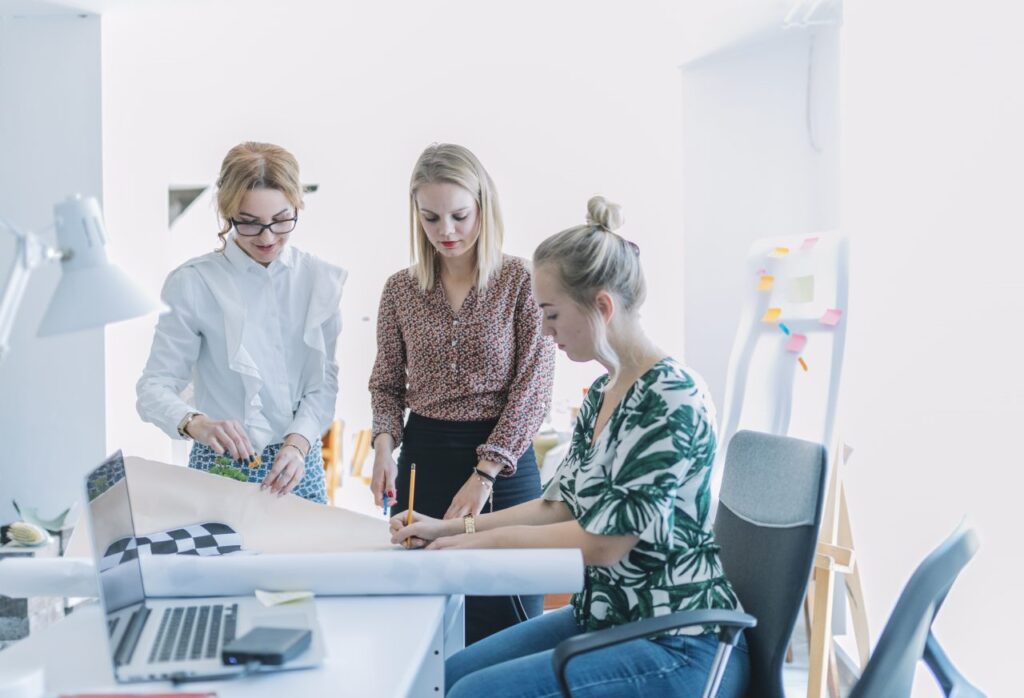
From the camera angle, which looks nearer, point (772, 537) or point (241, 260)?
point (772, 537)

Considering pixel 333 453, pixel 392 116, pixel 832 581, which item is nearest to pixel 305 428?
pixel 832 581

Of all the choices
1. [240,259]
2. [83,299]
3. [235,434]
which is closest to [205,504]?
[235,434]

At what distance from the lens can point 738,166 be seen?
3619 millimetres

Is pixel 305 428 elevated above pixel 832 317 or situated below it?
below

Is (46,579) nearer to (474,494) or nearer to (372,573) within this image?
(372,573)

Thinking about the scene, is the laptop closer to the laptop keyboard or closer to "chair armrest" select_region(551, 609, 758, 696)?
the laptop keyboard

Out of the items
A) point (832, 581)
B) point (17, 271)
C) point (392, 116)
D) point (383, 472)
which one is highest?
point (392, 116)

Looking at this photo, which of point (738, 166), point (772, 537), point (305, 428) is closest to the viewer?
point (772, 537)

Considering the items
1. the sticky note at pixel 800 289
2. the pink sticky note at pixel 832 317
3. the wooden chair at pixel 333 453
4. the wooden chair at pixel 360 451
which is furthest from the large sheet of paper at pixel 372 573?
the wooden chair at pixel 360 451

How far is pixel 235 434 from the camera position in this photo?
167 centimetres

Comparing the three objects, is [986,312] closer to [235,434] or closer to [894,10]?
[894,10]

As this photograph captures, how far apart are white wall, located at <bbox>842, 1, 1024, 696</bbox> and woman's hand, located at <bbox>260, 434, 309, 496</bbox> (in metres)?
1.12

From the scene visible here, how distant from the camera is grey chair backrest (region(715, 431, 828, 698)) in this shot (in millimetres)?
1390

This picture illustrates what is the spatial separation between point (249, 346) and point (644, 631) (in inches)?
38.8
